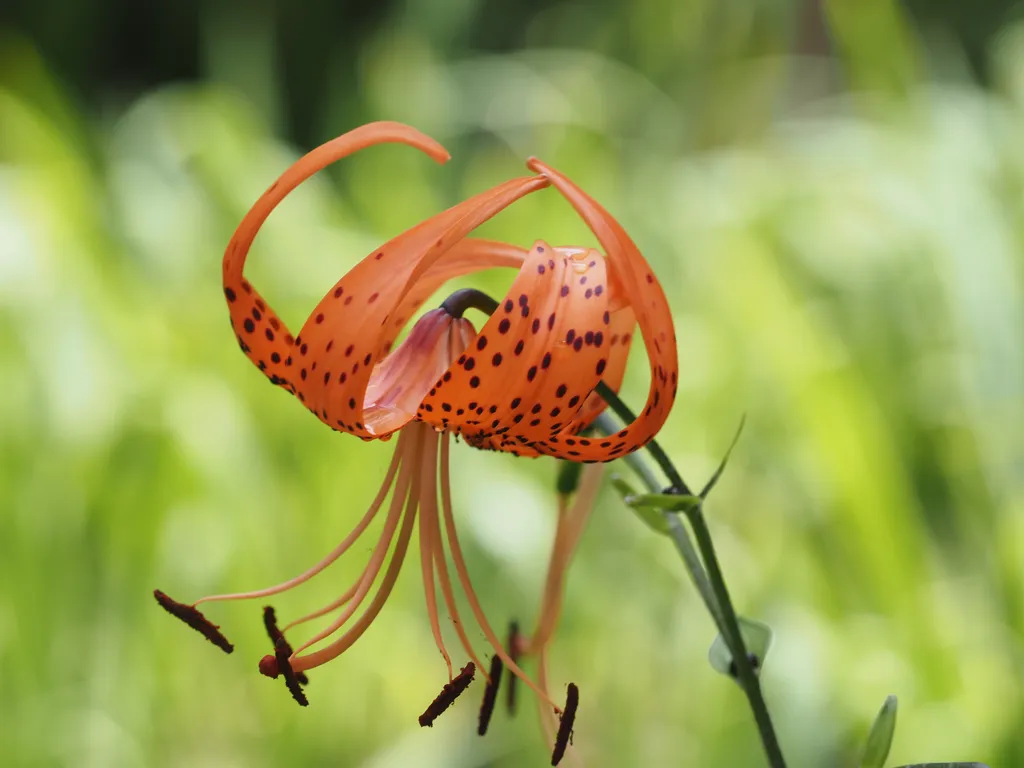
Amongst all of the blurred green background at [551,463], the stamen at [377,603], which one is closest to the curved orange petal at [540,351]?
the stamen at [377,603]

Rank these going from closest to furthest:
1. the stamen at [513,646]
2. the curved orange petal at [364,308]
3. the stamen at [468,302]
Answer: the curved orange petal at [364,308]
the stamen at [468,302]
the stamen at [513,646]

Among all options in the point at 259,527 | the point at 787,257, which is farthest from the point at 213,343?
the point at 787,257

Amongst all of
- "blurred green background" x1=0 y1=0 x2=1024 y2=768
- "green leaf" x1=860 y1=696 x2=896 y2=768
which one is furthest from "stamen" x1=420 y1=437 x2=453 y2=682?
"blurred green background" x1=0 y1=0 x2=1024 y2=768

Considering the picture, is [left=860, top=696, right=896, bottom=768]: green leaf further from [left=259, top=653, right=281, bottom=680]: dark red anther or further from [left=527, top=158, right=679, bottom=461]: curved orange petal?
[left=259, top=653, right=281, bottom=680]: dark red anther

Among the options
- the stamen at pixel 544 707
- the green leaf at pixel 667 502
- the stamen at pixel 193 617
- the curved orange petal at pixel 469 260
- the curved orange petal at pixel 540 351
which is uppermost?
the curved orange petal at pixel 469 260

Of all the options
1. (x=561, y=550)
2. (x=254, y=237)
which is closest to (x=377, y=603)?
(x=561, y=550)

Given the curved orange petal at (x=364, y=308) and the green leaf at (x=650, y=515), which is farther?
the green leaf at (x=650, y=515)

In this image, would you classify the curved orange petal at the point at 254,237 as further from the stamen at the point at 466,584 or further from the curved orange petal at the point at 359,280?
the stamen at the point at 466,584

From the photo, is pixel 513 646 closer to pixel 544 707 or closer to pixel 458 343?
pixel 544 707
